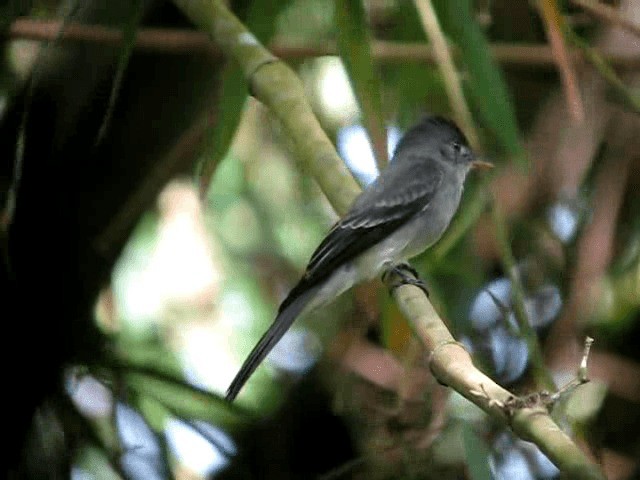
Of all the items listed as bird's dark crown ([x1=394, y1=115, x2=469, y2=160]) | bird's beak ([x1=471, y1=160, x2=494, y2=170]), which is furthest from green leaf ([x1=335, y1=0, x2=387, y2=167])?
bird's dark crown ([x1=394, y1=115, x2=469, y2=160])

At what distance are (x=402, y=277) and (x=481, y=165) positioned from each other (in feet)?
1.98

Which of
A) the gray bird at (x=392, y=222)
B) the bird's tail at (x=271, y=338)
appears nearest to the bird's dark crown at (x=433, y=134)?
the gray bird at (x=392, y=222)

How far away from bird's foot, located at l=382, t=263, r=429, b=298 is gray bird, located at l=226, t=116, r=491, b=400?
0.04 ft

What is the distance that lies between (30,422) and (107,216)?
403 millimetres

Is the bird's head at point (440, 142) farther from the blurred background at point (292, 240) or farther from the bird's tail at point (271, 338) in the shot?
the bird's tail at point (271, 338)

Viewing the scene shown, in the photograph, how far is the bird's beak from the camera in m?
2.78

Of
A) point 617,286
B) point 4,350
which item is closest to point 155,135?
point 4,350

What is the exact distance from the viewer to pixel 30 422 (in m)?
2.23

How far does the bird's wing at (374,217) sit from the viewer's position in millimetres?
2406

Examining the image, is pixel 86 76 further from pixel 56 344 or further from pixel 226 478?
pixel 226 478

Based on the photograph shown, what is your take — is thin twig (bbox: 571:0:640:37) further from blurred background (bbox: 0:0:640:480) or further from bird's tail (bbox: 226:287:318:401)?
bird's tail (bbox: 226:287:318:401)

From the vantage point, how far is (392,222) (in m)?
2.72

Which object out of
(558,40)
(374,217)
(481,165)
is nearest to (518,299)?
(558,40)

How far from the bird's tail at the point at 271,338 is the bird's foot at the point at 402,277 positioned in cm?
15
